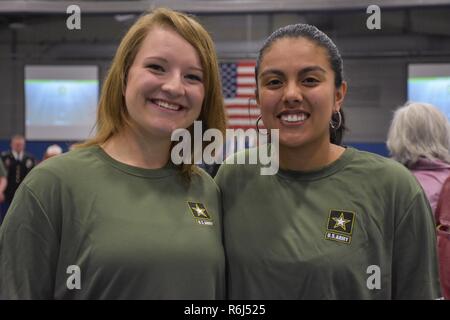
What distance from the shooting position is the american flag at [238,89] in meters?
8.48

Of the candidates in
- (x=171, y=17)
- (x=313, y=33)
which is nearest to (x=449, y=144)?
(x=313, y=33)

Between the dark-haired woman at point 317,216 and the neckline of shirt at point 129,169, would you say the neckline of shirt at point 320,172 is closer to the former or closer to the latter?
the dark-haired woman at point 317,216

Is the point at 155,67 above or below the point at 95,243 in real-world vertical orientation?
above

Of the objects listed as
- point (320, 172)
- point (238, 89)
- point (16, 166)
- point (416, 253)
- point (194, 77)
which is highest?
point (238, 89)

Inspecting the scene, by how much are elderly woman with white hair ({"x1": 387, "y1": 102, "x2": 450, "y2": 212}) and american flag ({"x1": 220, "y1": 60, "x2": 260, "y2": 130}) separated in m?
5.55

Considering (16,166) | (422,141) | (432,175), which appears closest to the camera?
(432,175)

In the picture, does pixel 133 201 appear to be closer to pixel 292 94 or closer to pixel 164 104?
pixel 164 104

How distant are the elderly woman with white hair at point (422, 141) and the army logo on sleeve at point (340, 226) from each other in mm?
1368

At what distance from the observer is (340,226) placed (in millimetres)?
1462

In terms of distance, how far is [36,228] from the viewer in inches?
51.7

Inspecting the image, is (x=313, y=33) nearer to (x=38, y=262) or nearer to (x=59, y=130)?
(x=38, y=262)

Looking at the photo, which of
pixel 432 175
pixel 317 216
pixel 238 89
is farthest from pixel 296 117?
pixel 238 89

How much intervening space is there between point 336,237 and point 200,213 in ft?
1.26

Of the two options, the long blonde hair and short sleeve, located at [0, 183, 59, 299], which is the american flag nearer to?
the long blonde hair
